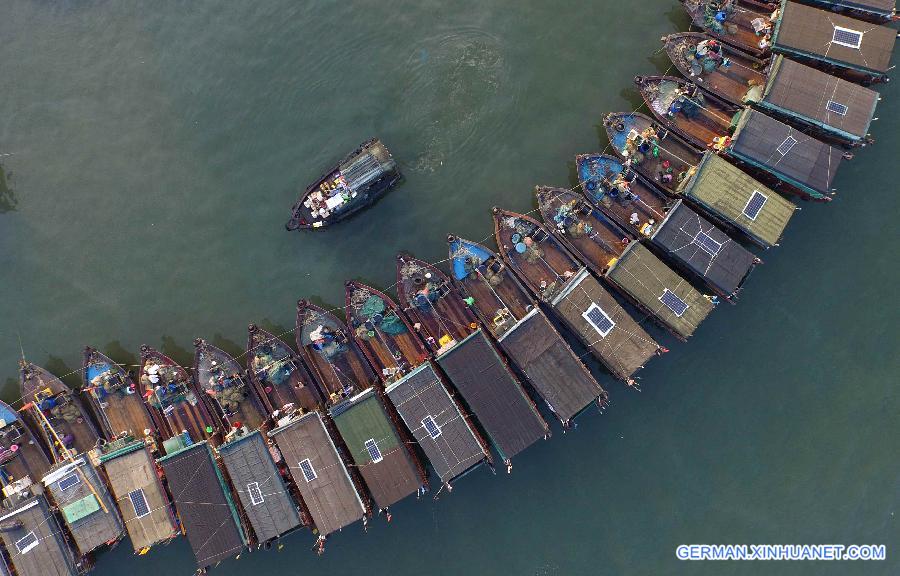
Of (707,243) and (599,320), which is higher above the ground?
(707,243)

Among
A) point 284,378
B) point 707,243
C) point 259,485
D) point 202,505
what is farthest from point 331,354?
point 707,243

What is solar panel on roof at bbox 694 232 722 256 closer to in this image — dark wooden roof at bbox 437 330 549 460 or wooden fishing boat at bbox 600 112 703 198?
wooden fishing boat at bbox 600 112 703 198

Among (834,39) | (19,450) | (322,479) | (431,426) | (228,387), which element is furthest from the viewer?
(19,450)

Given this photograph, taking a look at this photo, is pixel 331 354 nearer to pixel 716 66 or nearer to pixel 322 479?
pixel 322 479

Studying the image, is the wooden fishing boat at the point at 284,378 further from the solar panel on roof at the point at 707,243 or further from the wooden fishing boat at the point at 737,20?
the wooden fishing boat at the point at 737,20

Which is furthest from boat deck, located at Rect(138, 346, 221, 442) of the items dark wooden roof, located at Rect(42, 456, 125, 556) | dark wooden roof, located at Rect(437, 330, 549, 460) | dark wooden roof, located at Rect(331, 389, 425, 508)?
dark wooden roof, located at Rect(437, 330, 549, 460)

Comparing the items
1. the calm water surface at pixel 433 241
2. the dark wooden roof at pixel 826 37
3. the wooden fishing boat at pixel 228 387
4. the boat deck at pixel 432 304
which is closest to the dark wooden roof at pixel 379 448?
the calm water surface at pixel 433 241

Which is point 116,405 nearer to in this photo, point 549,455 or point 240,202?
point 240,202
